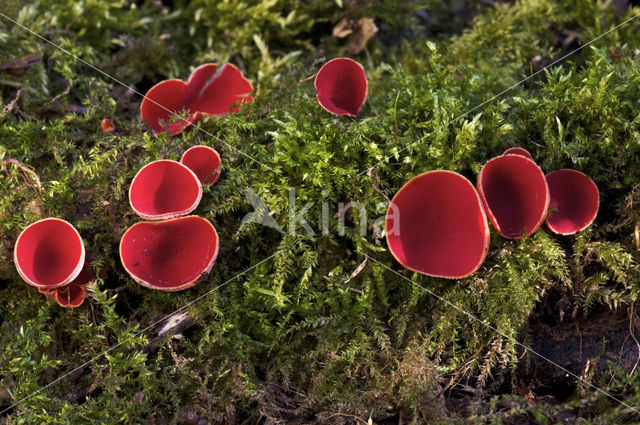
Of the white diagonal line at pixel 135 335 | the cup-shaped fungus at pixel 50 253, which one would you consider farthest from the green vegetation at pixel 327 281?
the cup-shaped fungus at pixel 50 253

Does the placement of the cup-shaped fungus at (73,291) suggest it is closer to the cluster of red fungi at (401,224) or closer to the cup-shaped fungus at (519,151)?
the cluster of red fungi at (401,224)

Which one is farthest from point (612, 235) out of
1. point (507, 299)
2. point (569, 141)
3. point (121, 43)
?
point (121, 43)

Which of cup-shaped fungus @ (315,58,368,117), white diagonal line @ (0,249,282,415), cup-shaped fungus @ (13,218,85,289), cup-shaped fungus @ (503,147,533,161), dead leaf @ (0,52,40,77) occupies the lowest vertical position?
white diagonal line @ (0,249,282,415)

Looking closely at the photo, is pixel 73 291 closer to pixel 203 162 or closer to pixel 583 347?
pixel 203 162

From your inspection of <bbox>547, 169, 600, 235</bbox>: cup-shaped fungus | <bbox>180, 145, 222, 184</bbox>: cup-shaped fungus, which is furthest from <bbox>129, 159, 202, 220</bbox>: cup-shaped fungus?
<bbox>547, 169, 600, 235</bbox>: cup-shaped fungus

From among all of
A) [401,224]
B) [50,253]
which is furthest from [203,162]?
[401,224]

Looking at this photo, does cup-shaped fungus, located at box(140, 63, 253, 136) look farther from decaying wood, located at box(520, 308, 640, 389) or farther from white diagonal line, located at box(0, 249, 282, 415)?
decaying wood, located at box(520, 308, 640, 389)
